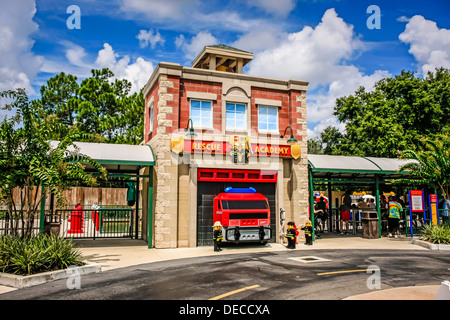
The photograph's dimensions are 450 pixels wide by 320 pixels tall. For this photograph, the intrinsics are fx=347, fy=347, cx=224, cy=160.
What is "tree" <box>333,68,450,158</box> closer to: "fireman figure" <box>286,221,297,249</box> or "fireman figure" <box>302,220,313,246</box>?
"fireman figure" <box>302,220,313,246</box>

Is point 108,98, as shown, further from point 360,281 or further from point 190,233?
point 360,281

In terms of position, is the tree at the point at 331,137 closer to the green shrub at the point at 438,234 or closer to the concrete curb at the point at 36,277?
the green shrub at the point at 438,234

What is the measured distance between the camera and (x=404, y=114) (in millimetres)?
30641

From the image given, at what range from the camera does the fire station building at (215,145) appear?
47.6ft

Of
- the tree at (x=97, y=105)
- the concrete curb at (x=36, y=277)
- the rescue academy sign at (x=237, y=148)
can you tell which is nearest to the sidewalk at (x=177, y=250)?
the concrete curb at (x=36, y=277)

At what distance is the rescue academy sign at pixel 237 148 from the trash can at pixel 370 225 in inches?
211

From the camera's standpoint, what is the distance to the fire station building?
14516mm

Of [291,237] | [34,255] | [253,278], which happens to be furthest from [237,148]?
[34,255]

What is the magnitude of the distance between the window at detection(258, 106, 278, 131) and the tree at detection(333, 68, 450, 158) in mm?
16214

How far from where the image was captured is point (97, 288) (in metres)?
7.83

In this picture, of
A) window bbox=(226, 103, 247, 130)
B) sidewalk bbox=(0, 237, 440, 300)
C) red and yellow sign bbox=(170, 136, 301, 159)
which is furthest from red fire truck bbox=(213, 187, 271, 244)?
window bbox=(226, 103, 247, 130)

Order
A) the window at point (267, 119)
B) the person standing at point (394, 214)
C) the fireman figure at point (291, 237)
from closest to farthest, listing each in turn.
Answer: the fireman figure at point (291, 237), the window at point (267, 119), the person standing at point (394, 214)

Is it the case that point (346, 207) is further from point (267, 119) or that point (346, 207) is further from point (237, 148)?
point (237, 148)
